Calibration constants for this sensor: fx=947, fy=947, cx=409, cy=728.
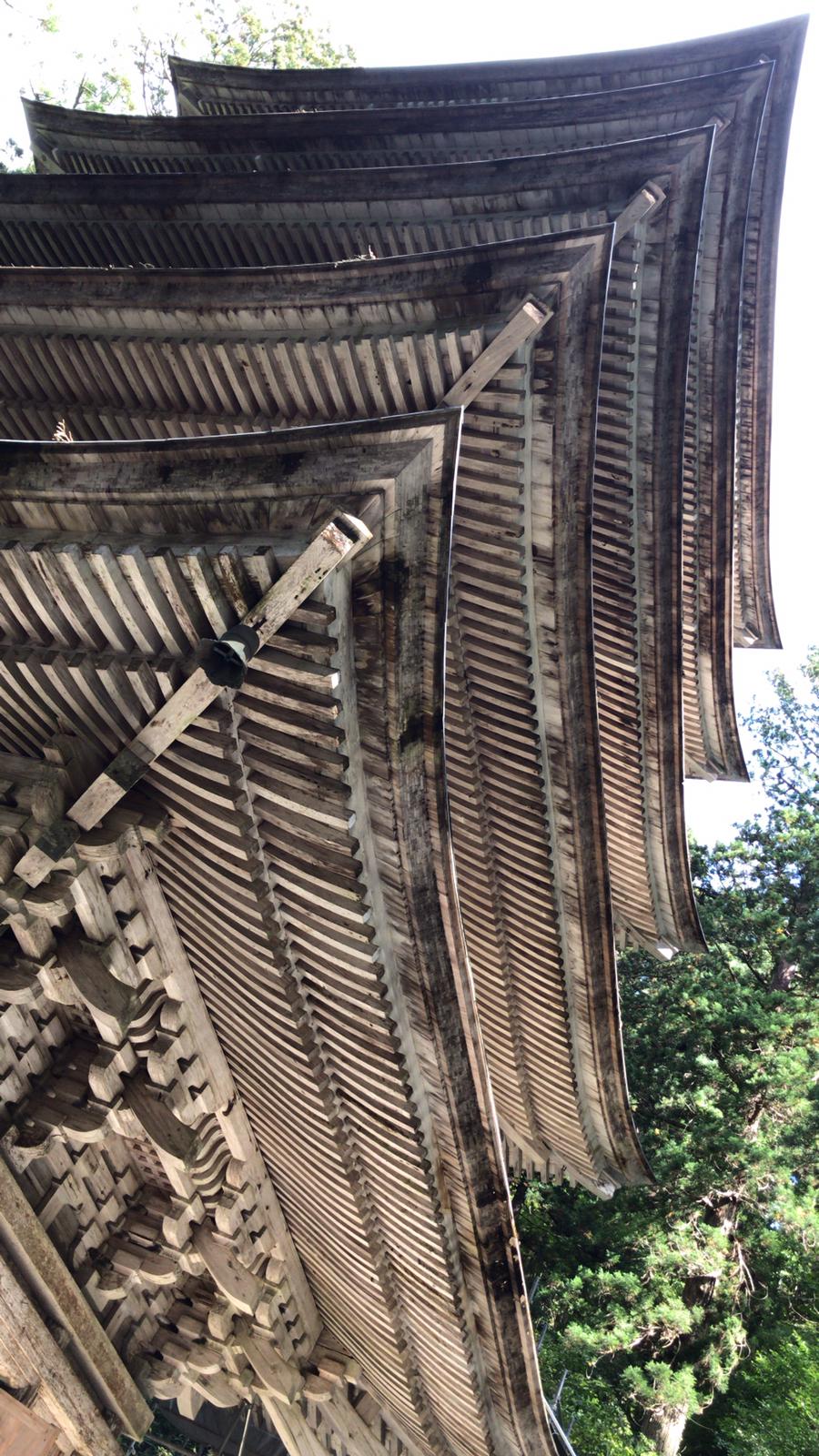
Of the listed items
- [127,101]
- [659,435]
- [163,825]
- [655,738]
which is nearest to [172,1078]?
[163,825]

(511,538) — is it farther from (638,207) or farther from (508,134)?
(508,134)

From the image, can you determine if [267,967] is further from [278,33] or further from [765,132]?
[278,33]

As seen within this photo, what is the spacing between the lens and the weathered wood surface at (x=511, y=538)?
4.25 m

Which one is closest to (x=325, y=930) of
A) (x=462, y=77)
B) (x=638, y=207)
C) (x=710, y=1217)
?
(x=638, y=207)

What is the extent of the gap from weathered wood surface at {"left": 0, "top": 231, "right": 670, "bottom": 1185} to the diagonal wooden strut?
174 centimetres

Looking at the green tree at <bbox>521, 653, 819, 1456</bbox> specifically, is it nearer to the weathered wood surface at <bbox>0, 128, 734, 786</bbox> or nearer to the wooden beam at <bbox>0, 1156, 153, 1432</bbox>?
the wooden beam at <bbox>0, 1156, 153, 1432</bbox>

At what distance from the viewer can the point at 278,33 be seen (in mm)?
22156

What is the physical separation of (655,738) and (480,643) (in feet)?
8.84

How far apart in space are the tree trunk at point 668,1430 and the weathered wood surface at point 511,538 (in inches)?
277

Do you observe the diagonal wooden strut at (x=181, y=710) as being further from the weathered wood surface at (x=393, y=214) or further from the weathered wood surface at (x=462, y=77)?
the weathered wood surface at (x=462, y=77)

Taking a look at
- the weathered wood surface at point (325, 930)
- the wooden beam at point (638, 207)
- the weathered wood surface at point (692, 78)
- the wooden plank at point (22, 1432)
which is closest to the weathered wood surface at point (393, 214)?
the wooden beam at point (638, 207)

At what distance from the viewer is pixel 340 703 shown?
3496 mm

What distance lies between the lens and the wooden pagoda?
3.49m

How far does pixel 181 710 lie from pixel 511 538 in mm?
2437
